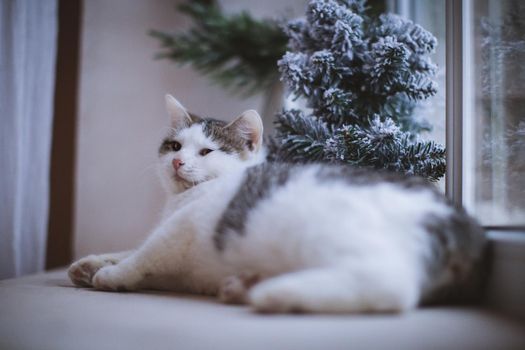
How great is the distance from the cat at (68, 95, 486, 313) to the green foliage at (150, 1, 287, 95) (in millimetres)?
886

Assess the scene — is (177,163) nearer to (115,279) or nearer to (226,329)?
(115,279)

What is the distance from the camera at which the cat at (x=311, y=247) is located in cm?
69

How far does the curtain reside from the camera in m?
1.47

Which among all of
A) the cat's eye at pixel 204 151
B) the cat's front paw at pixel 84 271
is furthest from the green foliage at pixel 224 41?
the cat's front paw at pixel 84 271

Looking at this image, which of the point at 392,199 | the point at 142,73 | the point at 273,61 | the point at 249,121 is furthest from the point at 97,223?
the point at 392,199

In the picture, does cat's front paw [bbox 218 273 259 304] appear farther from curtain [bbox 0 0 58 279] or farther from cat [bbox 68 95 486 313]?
curtain [bbox 0 0 58 279]

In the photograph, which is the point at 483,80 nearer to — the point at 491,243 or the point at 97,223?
the point at 491,243

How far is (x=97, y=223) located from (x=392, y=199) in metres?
2.01

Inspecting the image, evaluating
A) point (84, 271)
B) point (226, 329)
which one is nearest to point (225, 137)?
point (84, 271)

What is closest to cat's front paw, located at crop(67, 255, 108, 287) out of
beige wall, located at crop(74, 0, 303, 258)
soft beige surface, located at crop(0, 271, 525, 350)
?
soft beige surface, located at crop(0, 271, 525, 350)

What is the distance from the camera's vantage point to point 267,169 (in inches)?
40.3

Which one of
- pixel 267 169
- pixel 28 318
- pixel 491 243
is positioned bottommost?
pixel 28 318

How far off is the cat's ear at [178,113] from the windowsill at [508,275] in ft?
2.99

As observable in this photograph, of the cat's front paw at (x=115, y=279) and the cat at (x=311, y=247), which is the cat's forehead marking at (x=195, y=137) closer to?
the cat at (x=311, y=247)
